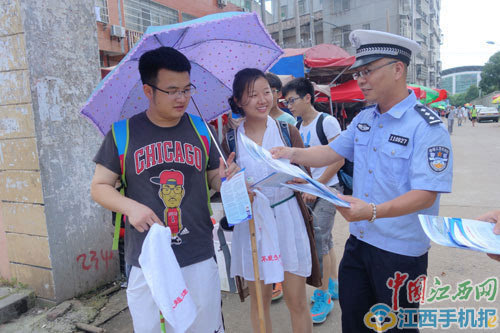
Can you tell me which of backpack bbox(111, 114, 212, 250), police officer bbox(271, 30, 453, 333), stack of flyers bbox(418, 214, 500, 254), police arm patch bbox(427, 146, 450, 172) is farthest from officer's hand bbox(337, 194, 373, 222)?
backpack bbox(111, 114, 212, 250)

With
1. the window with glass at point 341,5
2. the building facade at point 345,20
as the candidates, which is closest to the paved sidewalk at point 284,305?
the building facade at point 345,20

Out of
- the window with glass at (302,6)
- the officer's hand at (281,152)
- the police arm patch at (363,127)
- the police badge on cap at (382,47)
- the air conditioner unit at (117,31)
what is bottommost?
the officer's hand at (281,152)

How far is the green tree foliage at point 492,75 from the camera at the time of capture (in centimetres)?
5362

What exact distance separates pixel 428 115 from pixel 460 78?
158 metres

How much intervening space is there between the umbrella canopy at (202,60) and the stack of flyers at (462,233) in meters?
1.41

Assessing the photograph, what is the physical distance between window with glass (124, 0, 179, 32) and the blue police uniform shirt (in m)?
14.7

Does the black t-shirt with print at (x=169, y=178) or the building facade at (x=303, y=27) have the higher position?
the building facade at (x=303, y=27)

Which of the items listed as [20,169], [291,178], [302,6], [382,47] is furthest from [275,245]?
[302,6]

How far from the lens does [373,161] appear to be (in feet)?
6.09

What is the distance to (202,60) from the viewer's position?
219cm

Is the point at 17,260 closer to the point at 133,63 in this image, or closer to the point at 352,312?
the point at 133,63

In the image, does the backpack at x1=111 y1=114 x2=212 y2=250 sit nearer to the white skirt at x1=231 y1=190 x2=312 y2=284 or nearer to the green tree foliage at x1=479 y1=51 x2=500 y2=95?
the white skirt at x1=231 y1=190 x2=312 y2=284

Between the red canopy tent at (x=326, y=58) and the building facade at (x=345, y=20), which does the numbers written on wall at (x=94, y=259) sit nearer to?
the red canopy tent at (x=326, y=58)

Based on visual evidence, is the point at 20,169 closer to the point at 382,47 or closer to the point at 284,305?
the point at 284,305
